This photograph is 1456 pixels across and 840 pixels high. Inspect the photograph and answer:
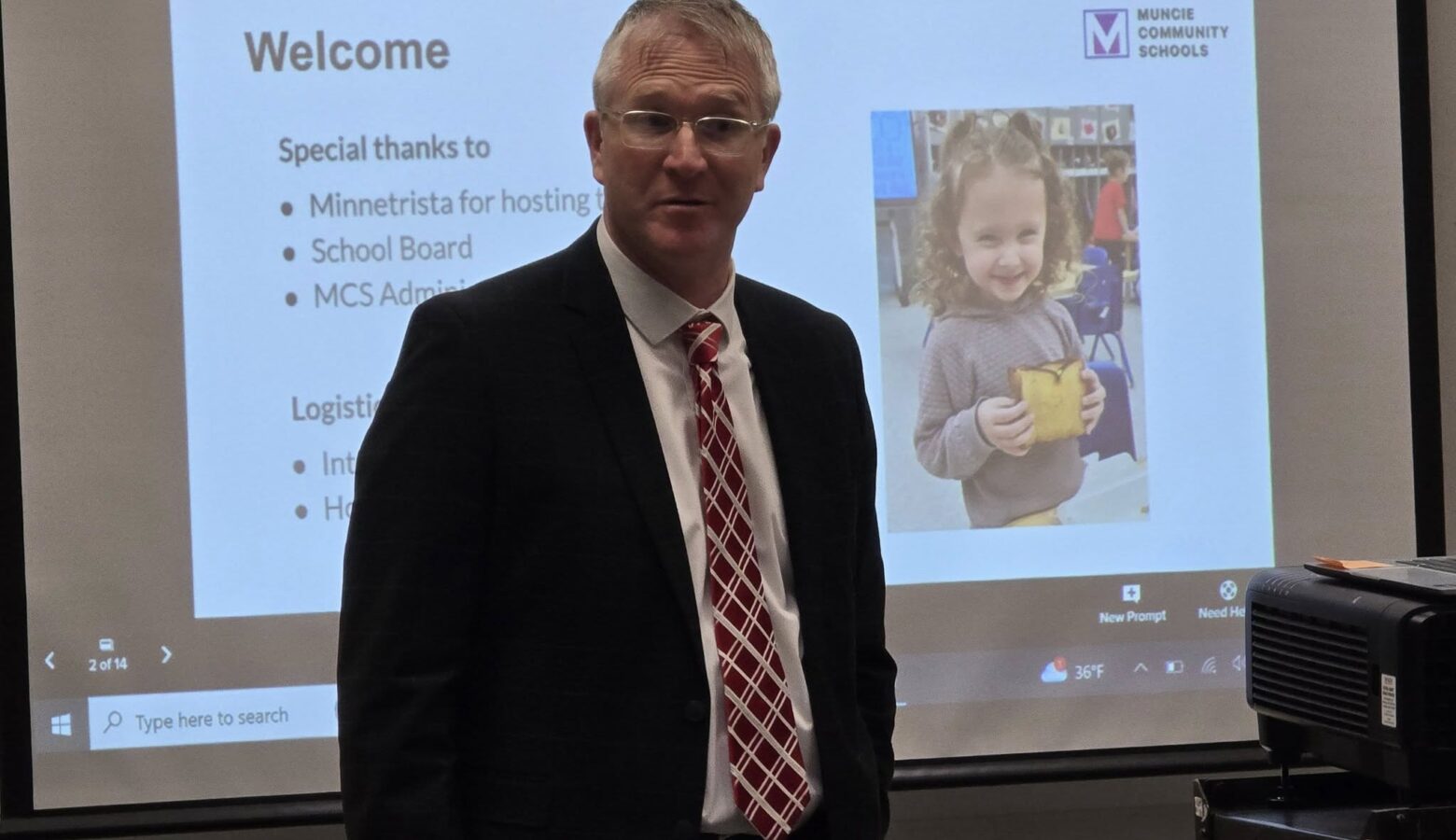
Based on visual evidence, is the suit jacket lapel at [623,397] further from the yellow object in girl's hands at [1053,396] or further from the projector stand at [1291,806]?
the yellow object in girl's hands at [1053,396]

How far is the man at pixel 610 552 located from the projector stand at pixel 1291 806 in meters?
0.36

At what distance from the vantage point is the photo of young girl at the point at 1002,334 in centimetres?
259

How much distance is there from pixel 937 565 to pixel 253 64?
4.92ft

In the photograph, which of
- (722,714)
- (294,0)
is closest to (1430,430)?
(722,714)

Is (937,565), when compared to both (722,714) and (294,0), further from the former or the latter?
(294,0)

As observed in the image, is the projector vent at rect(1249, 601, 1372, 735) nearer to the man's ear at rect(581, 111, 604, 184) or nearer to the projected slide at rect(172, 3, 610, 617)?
the man's ear at rect(581, 111, 604, 184)

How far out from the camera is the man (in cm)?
135

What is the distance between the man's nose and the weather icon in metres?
1.54

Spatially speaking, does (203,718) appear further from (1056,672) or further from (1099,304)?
(1099,304)

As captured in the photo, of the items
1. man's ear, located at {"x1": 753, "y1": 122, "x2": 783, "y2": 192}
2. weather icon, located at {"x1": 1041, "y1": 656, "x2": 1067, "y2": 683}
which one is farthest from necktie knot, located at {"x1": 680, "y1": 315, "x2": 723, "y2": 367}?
weather icon, located at {"x1": 1041, "y1": 656, "x2": 1067, "y2": 683}

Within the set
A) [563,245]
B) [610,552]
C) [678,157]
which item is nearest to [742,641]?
[610,552]

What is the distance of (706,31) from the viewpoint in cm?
144

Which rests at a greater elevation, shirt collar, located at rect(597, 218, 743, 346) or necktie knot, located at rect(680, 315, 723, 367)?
shirt collar, located at rect(597, 218, 743, 346)

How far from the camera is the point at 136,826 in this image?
94.8 inches
